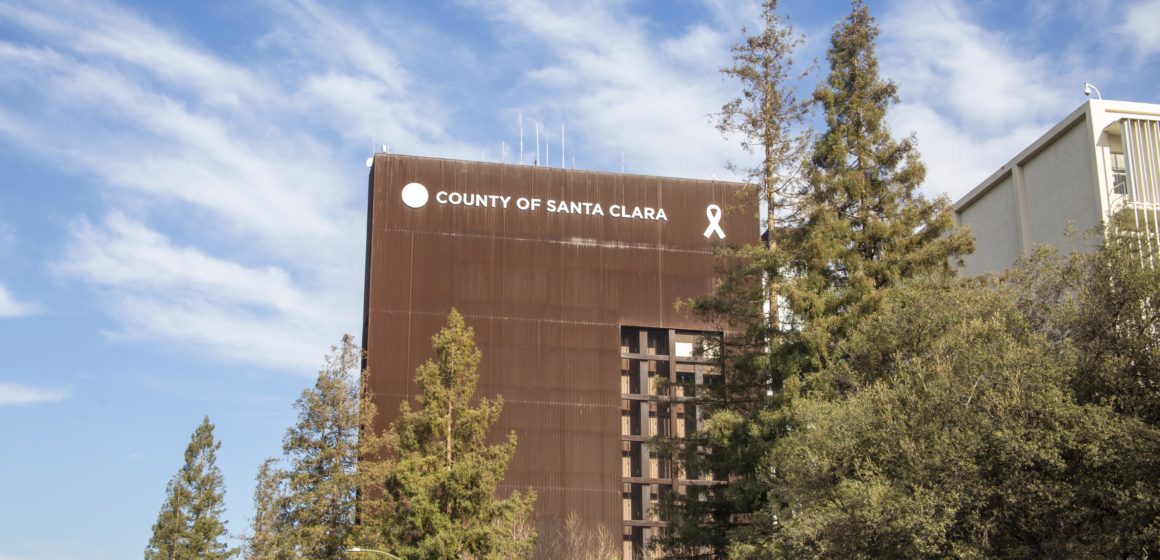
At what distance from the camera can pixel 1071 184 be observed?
55.4m

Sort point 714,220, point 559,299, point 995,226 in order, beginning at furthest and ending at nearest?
point 714,220, point 559,299, point 995,226

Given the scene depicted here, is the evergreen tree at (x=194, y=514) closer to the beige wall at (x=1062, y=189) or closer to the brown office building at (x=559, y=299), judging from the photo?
the brown office building at (x=559, y=299)

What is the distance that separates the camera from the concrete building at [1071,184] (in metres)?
50.7

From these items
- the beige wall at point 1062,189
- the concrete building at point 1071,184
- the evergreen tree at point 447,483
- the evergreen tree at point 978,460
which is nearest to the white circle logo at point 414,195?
the evergreen tree at point 447,483

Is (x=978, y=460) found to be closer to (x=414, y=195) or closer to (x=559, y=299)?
(x=559, y=299)

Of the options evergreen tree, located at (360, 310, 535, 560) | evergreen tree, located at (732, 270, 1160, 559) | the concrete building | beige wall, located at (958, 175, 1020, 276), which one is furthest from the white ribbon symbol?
evergreen tree, located at (732, 270, 1160, 559)

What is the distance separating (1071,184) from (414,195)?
37.3 m

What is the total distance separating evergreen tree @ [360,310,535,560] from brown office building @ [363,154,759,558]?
24229mm

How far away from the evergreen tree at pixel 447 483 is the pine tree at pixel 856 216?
1206 centimetres

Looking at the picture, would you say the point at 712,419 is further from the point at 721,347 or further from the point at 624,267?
the point at 624,267

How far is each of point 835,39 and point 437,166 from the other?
120 feet

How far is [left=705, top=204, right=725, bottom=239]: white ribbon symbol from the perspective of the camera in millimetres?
80062

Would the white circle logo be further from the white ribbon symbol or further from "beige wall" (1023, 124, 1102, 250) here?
"beige wall" (1023, 124, 1102, 250)

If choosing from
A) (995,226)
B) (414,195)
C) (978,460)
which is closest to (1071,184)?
(995,226)
